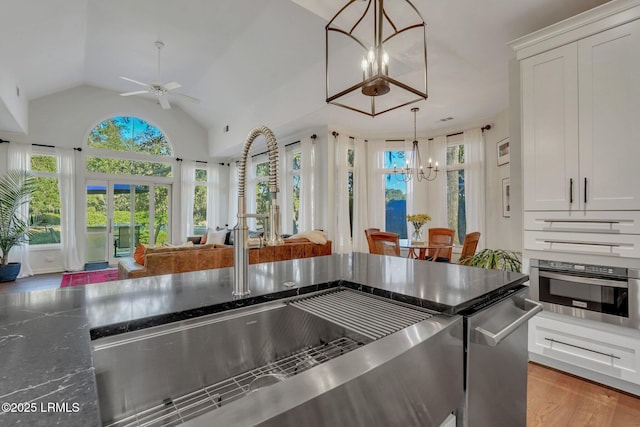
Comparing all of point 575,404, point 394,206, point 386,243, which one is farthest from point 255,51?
point 575,404

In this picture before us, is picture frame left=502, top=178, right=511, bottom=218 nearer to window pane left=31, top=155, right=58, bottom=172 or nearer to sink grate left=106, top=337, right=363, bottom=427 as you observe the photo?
sink grate left=106, top=337, right=363, bottom=427

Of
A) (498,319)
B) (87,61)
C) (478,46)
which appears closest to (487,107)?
(478,46)

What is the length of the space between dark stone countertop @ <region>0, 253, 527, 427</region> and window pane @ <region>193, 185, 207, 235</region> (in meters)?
7.30

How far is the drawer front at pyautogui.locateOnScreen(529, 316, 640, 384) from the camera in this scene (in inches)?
77.5

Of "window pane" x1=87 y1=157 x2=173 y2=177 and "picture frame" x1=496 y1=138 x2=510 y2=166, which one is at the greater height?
"window pane" x1=87 y1=157 x2=173 y2=177

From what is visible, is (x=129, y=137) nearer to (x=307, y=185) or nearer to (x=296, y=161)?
(x=296, y=161)

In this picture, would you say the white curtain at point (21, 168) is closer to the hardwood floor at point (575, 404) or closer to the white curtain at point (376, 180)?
the white curtain at point (376, 180)

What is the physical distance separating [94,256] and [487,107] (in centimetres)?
845

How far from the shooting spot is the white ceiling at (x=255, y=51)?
8.54 feet

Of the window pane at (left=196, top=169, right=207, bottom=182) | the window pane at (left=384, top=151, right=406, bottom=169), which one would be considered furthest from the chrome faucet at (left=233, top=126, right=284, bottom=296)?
the window pane at (left=196, top=169, right=207, bottom=182)

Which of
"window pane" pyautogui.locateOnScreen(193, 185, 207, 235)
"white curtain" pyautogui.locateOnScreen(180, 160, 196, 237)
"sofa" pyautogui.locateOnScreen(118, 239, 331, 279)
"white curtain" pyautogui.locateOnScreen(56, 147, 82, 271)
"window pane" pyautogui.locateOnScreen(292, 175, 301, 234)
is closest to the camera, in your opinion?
"sofa" pyautogui.locateOnScreen(118, 239, 331, 279)

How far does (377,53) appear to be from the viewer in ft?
4.94

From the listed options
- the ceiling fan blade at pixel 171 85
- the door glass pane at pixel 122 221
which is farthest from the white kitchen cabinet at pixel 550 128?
the door glass pane at pixel 122 221

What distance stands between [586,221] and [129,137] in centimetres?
856
